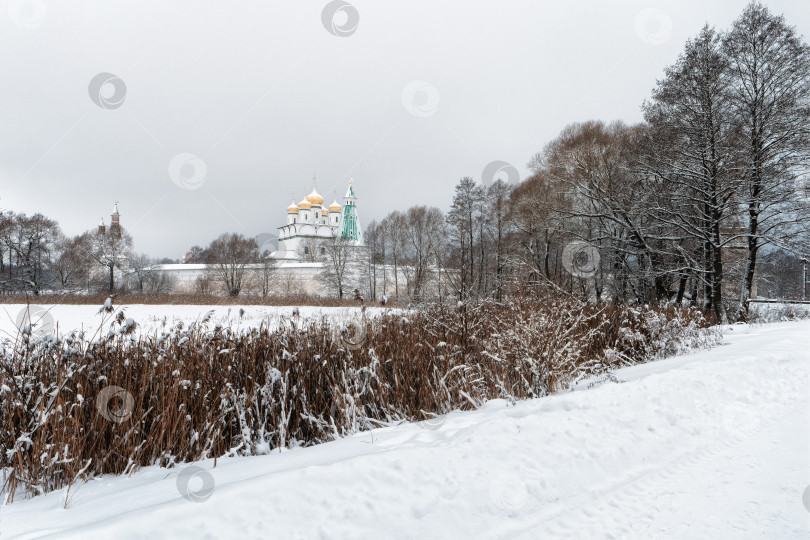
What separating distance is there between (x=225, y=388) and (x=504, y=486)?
2.61m

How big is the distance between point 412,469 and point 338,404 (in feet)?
5.46

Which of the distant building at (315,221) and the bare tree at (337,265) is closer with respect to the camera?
the bare tree at (337,265)

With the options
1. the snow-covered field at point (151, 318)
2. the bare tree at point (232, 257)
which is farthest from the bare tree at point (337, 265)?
the snow-covered field at point (151, 318)

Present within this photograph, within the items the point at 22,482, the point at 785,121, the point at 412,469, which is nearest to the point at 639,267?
the point at 785,121

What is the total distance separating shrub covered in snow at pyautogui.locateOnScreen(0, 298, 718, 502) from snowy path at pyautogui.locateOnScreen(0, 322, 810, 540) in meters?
0.31

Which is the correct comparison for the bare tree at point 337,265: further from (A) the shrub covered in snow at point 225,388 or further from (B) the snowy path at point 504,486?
(B) the snowy path at point 504,486

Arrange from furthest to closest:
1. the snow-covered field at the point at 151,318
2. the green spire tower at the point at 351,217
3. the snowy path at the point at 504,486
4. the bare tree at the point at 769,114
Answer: the green spire tower at the point at 351,217 → the bare tree at the point at 769,114 → the snow-covered field at the point at 151,318 → the snowy path at the point at 504,486

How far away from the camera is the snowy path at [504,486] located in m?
2.06

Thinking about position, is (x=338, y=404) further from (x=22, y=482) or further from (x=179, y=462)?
(x=22, y=482)

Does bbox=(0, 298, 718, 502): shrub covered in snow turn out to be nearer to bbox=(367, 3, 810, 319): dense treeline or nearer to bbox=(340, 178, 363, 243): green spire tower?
bbox=(367, 3, 810, 319): dense treeline

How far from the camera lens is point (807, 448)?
10.6 feet

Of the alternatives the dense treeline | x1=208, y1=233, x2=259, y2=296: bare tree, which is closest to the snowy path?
the dense treeline

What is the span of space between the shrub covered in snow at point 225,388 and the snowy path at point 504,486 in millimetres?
311

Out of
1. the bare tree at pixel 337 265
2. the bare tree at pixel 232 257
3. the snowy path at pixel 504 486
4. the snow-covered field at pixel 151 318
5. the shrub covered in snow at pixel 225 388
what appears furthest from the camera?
the bare tree at pixel 232 257
